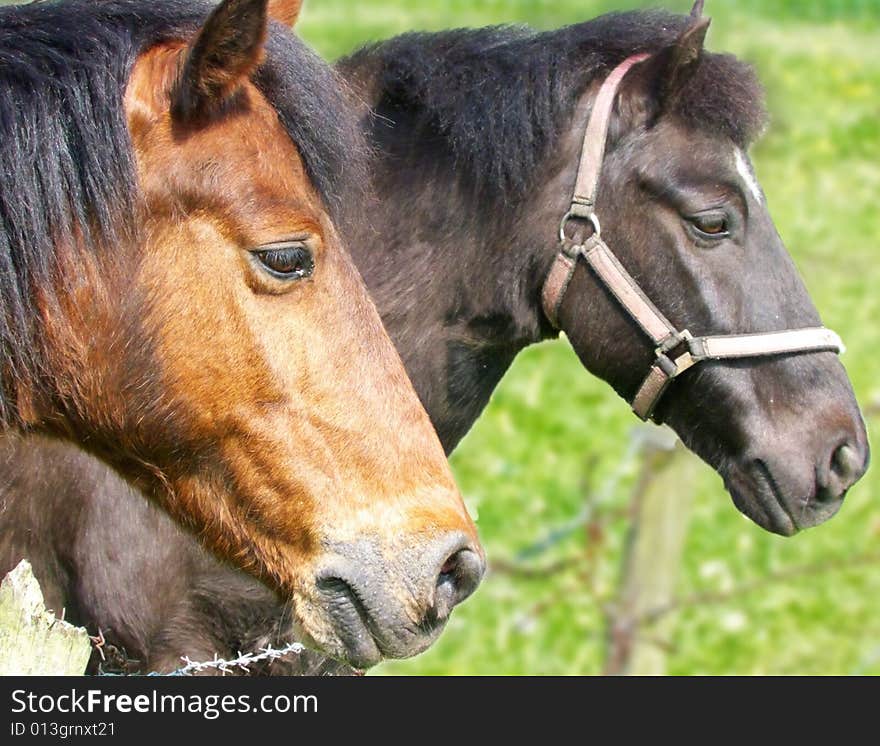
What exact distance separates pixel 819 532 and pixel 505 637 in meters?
2.00

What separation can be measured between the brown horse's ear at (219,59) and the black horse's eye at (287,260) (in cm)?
32

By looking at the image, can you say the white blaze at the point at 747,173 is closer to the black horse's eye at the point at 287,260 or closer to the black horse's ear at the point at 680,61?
the black horse's ear at the point at 680,61

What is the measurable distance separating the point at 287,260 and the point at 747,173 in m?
1.63

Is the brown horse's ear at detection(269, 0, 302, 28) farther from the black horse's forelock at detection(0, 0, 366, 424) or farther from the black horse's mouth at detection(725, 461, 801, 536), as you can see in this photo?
the black horse's mouth at detection(725, 461, 801, 536)

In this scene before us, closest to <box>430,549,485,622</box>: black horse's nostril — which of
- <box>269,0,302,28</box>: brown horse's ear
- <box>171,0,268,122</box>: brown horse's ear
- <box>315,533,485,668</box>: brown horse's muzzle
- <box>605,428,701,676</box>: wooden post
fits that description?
<box>315,533,485,668</box>: brown horse's muzzle

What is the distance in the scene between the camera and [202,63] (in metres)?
2.61

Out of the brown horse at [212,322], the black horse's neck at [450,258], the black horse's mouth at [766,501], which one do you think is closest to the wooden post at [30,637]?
the brown horse at [212,322]

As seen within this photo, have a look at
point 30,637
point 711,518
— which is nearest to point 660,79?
point 30,637

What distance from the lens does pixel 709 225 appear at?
359 centimetres

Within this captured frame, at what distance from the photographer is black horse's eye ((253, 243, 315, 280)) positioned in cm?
262

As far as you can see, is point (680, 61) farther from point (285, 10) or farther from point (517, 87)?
point (285, 10)

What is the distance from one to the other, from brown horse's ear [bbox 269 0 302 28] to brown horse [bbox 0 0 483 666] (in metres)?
0.60

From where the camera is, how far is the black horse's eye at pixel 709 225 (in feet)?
11.8
